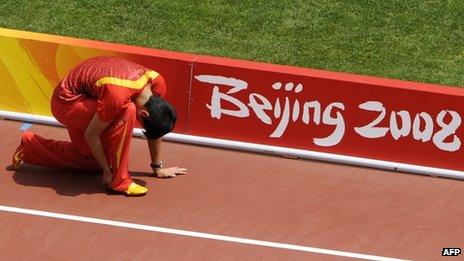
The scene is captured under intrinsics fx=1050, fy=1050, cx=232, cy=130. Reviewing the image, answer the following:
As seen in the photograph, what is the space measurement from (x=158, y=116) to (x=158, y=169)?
3.00 ft

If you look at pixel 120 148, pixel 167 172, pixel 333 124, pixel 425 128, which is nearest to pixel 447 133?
pixel 425 128

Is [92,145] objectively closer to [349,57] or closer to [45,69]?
[45,69]

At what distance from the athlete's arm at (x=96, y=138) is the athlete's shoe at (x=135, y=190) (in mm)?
290

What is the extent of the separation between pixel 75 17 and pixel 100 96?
4.59 meters

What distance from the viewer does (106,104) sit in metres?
9.21

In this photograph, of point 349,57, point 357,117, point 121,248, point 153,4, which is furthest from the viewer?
point 153,4

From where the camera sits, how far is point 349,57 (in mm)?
13047

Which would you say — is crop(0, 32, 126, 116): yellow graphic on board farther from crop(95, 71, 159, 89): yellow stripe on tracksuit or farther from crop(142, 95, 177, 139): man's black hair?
crop(142, 95, 177, 139): man's black hair

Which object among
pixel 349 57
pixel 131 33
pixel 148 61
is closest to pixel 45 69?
pixel 148 61

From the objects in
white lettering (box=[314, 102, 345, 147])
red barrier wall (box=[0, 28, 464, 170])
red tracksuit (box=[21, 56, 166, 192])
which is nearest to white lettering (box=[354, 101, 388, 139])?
red barrier wall (box=[0, 28, 464, 170])

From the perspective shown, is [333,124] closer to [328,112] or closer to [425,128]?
[328,112]

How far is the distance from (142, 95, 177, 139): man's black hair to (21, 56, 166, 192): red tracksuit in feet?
0.51

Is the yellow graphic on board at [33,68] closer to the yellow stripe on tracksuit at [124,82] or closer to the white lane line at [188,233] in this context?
the yellow stripe on tracksuit at [124,82]

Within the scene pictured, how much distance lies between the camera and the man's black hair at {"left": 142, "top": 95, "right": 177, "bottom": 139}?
929 centimetres
